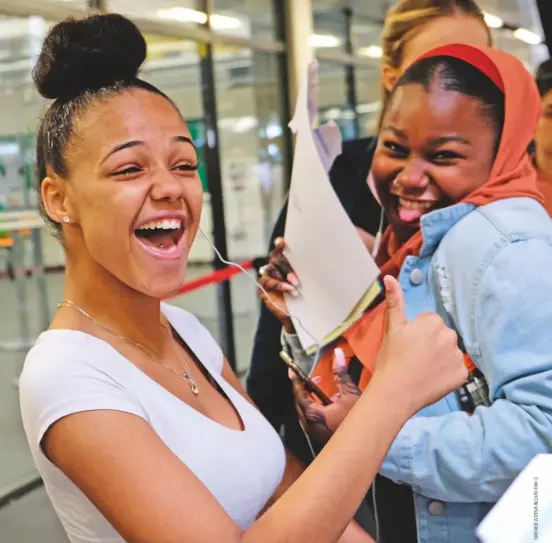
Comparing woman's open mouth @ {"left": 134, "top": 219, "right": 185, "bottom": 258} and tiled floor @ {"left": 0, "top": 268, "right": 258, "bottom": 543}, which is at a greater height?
woman's open mouth @ {"left": 134, "top": 219, "right": 185, "bottom": 258}

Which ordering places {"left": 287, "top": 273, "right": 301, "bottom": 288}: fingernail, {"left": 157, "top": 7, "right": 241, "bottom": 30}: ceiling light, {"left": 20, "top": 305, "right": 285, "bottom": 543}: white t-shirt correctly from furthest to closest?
{"left": 157, "top": 7, "right": 241, "bottom": 30}: ceiling light
{"left": 287, "top": 273, "right": 301, "bottom": 288}: fingernail
{"left": 20, "top": 305, "right": 285, "bottom": 543}: white t-shirt

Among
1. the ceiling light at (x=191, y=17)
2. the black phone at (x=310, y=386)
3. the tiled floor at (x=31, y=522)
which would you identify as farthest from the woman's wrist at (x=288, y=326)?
the ceiling light at (x=191, y=17)

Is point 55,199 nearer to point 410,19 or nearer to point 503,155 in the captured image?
point 503,155

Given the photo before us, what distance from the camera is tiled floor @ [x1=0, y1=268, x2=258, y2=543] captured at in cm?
296

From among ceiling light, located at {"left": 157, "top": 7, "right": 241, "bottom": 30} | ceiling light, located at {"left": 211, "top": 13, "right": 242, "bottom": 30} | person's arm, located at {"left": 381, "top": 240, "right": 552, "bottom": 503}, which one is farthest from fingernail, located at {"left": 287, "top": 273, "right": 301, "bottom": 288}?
ceiling light, located at {"left": 211, "top": 13, "right": 242, "bottom": 30}

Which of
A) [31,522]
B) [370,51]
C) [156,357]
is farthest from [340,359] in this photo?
[370,51]

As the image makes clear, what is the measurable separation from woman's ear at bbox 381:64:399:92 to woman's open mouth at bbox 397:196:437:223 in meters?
0.49

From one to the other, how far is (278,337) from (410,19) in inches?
31.8

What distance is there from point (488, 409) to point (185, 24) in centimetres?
401

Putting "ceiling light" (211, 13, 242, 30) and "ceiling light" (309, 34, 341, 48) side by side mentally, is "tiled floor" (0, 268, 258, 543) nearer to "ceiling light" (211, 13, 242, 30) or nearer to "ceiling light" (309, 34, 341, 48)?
"ceiling light" (211, 13, 242, 30)

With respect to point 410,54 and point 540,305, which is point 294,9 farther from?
point 540,305

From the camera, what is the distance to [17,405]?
4121mm

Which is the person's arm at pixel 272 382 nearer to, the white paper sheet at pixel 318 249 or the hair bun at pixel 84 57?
the white paper sheet at pixel 318 249

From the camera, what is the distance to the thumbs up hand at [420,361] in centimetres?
85
